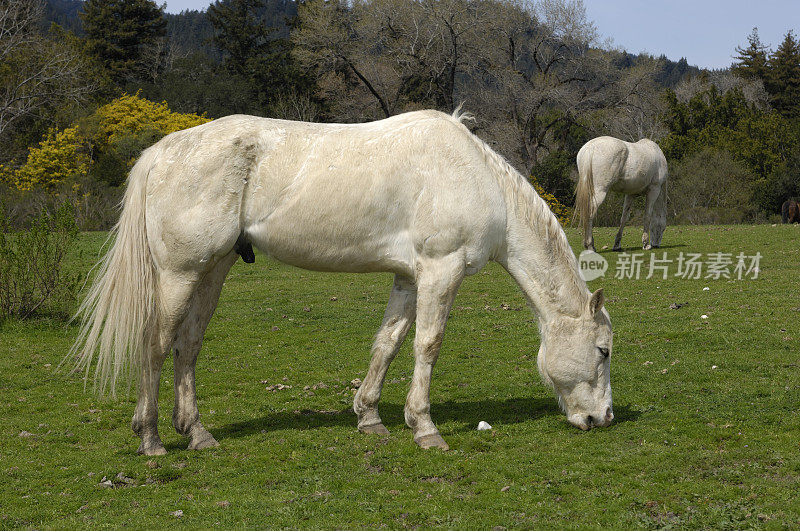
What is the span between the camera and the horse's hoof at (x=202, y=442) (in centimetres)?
579

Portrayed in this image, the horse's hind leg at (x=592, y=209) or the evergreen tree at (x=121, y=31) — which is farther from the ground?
the evergreen tree at (x=121, y=31)

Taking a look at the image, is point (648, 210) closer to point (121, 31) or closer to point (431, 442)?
point (431, 442)

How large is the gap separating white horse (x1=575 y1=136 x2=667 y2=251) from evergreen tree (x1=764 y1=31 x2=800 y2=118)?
46.3 m

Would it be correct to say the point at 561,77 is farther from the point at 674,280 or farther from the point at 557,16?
the point at 674,280

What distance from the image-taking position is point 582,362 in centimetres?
582

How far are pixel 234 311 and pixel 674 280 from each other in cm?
849

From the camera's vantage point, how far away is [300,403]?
7.30 meters

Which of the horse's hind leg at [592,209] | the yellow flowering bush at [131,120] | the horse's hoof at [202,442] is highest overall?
the yellow flowering bush at [131,120]

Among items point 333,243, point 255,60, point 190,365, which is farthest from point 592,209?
point 255,60

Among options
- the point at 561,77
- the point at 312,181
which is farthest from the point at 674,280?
the point at 561,77

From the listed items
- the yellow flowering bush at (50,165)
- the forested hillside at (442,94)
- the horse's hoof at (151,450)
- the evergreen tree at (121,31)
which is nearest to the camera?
the horse's hoof at (151,450)

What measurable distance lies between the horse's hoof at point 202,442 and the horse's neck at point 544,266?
9.37 ft

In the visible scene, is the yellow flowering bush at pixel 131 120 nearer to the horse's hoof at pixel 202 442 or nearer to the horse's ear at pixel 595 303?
the horse's hoof at pixel 202 442

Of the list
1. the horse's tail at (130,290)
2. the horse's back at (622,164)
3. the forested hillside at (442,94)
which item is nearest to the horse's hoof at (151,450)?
the horse's tail at (130,290)
